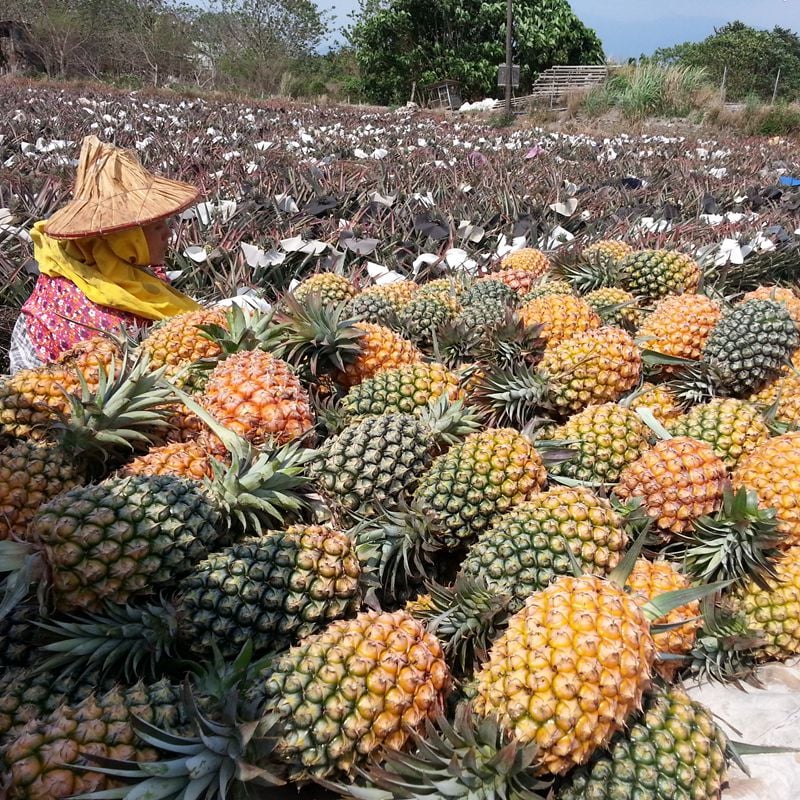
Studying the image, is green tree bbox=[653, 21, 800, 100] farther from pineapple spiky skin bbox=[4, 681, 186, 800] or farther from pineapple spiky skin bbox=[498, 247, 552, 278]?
pineapple spiky skin bbox=[4, 681, 186, 800]

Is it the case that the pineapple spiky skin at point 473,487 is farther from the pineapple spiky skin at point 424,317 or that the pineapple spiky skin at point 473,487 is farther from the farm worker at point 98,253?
the farm worker at point 98,253

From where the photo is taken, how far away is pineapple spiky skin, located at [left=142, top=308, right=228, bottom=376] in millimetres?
2432

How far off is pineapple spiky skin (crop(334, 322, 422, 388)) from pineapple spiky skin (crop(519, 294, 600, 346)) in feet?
1.88

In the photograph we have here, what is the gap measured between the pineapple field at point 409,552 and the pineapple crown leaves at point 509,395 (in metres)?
0.01

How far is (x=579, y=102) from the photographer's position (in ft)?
64.5

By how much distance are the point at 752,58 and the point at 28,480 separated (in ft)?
213

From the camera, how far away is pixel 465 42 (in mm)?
34156

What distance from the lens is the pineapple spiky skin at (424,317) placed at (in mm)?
3004

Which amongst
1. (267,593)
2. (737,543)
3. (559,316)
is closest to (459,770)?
(267,593)

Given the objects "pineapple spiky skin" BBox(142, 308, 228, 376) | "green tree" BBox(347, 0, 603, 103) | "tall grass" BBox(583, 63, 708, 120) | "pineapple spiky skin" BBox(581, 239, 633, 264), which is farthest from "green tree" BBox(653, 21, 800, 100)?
"pineapple spiky skin" BBox(142, 308, 228, 376)

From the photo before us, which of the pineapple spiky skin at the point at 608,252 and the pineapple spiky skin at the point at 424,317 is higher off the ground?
the pineapple spiky skin at the point at 608,252

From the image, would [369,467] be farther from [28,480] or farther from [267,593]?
[28,480]

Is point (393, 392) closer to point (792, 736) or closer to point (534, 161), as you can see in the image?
point (792, 736)

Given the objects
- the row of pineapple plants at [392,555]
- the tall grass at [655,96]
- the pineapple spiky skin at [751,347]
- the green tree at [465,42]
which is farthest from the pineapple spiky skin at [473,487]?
the green tree at [465,42]
